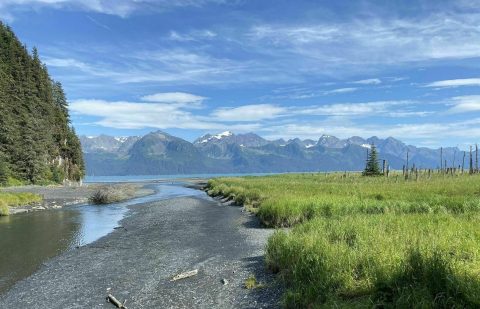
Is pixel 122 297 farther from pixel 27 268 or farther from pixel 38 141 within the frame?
pixel 38 141

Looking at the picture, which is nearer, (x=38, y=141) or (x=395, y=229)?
(x=395, y=229)

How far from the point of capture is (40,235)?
101ft

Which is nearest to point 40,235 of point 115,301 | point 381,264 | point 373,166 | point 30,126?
point 115,301

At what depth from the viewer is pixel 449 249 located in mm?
12977

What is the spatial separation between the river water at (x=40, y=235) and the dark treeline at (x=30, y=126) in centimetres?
3749

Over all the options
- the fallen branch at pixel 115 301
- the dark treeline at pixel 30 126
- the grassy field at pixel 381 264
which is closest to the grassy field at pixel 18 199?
the dark treeline at pixel 30 126

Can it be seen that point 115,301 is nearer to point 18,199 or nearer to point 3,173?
point 18,199

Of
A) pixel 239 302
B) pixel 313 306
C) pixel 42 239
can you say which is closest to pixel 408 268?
pixel 313 306

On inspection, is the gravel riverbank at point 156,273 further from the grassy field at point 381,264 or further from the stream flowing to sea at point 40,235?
the grassy field at point 381,264

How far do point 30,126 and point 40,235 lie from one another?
203 ft

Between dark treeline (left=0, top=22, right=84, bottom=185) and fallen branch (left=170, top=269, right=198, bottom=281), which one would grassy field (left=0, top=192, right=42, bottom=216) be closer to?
dark treeline (left=0, top=22, right=84, bottom=185)

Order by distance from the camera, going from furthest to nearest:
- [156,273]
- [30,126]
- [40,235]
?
[30,126]
[40,235]
[156,273]

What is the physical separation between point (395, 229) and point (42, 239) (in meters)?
23.7

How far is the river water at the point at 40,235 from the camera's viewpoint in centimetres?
2131
